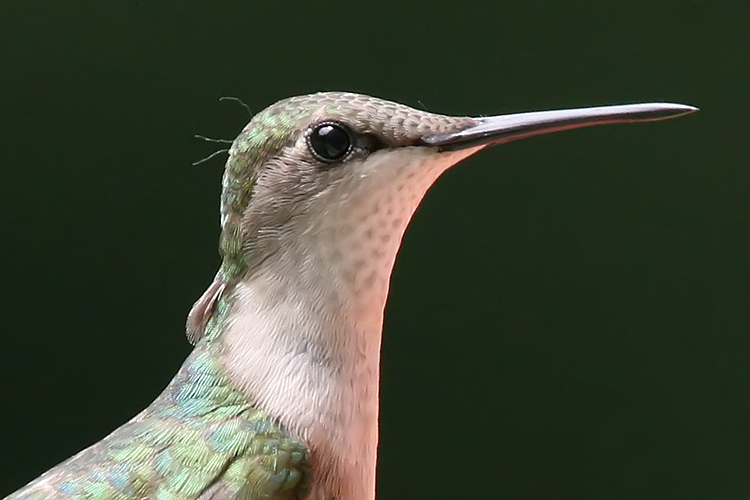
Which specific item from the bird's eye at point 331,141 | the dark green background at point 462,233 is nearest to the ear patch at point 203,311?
the bird's eye at point 331,141

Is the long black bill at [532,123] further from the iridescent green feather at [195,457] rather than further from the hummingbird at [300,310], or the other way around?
the iridescent green feather at [195,457]

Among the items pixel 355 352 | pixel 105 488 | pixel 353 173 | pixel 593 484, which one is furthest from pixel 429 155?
pixel 593 484

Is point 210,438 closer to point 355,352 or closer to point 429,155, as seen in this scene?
point 355,352

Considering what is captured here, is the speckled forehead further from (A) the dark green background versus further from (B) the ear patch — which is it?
(A) the dark green background

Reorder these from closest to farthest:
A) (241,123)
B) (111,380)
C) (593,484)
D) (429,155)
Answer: (429,155) → (241,123) → (111,380) → (593,484)

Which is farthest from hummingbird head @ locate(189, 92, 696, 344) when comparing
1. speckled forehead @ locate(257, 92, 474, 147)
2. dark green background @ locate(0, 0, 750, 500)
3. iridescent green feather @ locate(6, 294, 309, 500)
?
dark green background @ locate(0, 0, 750, 500)

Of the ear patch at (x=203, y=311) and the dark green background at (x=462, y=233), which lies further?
the dark green background at (x=462, y=233)

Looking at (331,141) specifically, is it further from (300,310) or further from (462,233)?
(462,233)

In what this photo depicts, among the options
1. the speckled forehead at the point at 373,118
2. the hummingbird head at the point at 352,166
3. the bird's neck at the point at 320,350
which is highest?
the speckled forehead at the point at 373,118
